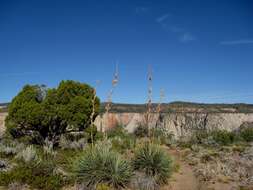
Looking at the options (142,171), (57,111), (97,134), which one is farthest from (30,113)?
(142,171)

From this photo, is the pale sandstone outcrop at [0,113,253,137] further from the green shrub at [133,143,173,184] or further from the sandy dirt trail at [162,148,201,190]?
the green shrub at [133,143,173,184]

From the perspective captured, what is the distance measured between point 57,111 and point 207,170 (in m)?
8.94

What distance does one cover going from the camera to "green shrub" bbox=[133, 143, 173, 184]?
841cm

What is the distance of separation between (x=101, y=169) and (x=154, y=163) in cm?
164

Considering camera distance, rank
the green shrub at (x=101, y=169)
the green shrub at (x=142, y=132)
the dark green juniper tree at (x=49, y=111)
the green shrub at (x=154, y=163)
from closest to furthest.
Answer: the green shrub at (x=101, y=169)
the green shrub at (x=154, y=163)
the dark green juniper tree at (x=49, y=111)
the green shrub at (x=142, y=132)

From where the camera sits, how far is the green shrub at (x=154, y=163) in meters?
8.41

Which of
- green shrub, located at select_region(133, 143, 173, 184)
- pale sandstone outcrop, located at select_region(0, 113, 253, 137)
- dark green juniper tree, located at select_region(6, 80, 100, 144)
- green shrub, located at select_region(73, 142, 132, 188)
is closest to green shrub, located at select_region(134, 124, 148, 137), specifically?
dark green juniper tree, located at select_region(6, 80, 100, 144)

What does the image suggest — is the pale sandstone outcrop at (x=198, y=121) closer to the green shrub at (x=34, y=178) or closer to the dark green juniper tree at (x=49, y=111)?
the dark green juniper tree at (x=49, y=111)

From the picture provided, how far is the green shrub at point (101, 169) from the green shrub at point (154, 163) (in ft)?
2.43

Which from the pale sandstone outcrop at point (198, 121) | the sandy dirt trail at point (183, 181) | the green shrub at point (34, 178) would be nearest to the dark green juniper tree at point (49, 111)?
the sandy dirt trail at point (183, 181)

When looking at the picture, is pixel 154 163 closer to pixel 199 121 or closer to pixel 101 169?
pixel 101 169

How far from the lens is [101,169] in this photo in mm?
7547

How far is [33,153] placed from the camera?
35.0ft

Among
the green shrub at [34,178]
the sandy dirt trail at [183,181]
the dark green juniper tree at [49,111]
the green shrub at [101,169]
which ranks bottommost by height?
the sandy dirt trail at [183,181]
